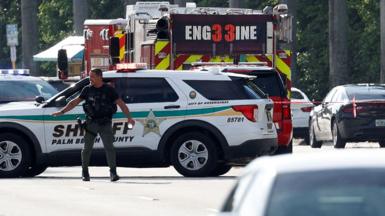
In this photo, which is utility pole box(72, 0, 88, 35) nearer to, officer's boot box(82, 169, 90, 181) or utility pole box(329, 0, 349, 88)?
utility pole box(329, 0, 349, 88)

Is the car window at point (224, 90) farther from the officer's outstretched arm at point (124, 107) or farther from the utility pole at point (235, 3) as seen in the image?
the utility pole at point (235, 3)

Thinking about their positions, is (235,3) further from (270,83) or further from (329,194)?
(329,194)

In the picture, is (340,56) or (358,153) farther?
(340,56)

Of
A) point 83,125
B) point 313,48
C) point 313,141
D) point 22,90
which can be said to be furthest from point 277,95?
point 313,48

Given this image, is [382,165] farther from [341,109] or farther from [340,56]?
[340,56]

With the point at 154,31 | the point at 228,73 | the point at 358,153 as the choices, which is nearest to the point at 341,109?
the point at 154,31

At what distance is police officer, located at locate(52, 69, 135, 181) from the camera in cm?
1889

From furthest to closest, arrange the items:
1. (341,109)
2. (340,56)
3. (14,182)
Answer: (340,56) < (341,109) < (14,182)

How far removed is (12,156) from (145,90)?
210 centimetres

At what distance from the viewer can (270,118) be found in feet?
66.0

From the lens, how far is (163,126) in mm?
19766

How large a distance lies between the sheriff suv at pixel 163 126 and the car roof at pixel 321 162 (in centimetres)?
1271

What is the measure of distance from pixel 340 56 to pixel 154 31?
→ 20.3m

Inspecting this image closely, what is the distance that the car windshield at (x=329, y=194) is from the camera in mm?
6297
